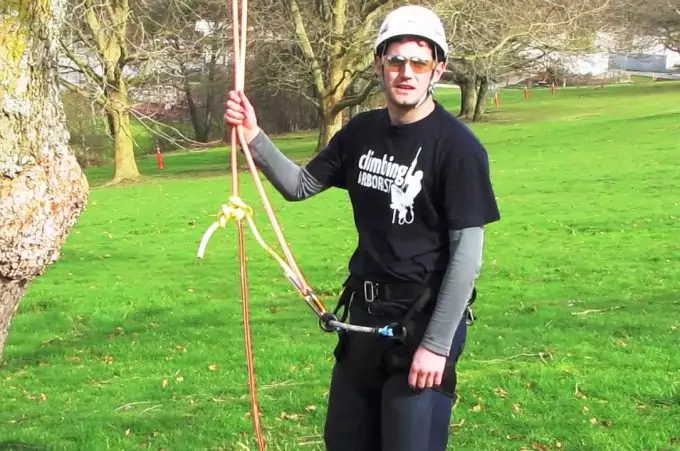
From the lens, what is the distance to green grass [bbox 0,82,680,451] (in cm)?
518

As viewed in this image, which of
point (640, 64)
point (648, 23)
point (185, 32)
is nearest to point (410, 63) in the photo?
point (185, 32)

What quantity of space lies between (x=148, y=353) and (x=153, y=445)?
2700 millimetres

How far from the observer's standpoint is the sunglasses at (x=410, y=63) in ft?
9.60

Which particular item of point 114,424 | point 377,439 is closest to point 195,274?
point 114,424

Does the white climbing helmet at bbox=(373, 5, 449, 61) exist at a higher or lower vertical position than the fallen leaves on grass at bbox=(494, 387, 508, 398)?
higher

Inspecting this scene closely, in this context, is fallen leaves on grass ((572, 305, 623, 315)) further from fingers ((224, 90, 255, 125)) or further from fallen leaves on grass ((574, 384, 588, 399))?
fingers ((224, 90, 255, 125))

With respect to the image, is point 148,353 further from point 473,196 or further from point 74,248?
point 74,248

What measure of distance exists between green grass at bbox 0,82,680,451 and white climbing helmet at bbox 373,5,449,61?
8.30 ft

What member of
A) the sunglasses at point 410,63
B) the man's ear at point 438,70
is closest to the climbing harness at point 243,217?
the sunglasses at point 410,63

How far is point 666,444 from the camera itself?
4.66 m

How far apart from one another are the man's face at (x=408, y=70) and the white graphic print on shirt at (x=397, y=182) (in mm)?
179

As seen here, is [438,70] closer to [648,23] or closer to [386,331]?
[386,331]

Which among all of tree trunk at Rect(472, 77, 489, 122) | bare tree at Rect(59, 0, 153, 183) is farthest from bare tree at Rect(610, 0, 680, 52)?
bare tree at Rect(59, 0, 153, 183)

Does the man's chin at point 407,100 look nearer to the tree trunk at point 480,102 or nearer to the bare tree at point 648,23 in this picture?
the tree trunk at point 480,102
